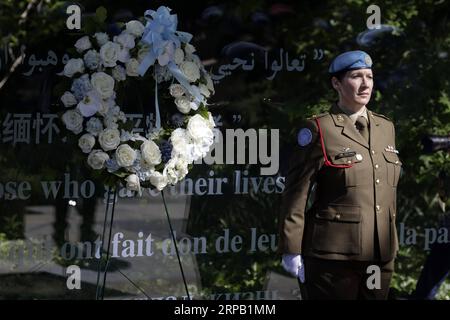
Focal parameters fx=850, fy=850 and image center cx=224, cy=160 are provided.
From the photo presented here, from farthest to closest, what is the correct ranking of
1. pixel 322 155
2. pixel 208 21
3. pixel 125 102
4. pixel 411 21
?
1. pixel 411 21
2. pixel 208 21
3. pixel 125 102
4. pixel 322 155

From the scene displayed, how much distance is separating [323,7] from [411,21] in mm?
586

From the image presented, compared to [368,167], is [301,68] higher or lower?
higher

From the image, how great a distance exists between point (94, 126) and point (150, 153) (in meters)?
0.31

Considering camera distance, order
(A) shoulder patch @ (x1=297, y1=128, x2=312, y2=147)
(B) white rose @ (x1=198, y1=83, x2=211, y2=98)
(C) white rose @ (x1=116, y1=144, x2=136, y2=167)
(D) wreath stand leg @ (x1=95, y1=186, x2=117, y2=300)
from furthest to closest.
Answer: (D) wreath stand leg @ (x1=95, y1=186, x2=117, y2=300), (B) white rose @ (x1=198, y1=83, x2=211, y2=98), (A) shoulder patch @ (x1=297, y1=128, x2=312, y2=147), (C) white rose @ (x1=116, y1=144, x2=136, y2=167)

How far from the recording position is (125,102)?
4.71 meters

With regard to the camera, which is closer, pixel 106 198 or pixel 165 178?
pixel 165 178

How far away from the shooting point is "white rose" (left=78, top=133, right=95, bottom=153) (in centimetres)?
426

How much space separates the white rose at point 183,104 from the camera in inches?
173

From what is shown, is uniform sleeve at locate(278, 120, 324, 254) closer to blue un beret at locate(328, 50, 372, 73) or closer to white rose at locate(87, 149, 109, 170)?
blue un beret at locate(328, 50, 372, 73)

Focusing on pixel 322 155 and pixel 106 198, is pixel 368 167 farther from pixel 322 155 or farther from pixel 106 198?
pixel 106 198

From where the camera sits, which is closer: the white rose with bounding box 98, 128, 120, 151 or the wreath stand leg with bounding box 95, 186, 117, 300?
the white rose with bounding box 98, 128, 120, 151

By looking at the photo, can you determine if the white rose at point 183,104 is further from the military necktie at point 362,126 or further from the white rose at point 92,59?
the military necktie at point 362,126

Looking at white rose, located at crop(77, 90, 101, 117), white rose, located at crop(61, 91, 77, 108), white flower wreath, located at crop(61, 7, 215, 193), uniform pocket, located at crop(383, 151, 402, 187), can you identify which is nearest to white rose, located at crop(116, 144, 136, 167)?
white flower wreath, located at crop(61, 7, 215, 193)

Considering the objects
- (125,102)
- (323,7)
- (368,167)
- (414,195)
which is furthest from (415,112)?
(125,102)
